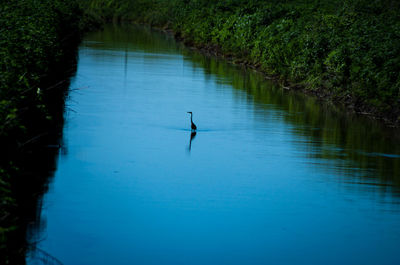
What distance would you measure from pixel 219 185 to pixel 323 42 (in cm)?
1373

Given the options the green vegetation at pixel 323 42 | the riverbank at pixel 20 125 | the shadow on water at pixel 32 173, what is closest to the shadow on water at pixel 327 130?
the green vegetation at pixel 323 42

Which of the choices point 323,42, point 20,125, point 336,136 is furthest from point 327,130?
point 20,125

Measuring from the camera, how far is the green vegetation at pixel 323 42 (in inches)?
832

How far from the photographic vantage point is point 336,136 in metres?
17.9

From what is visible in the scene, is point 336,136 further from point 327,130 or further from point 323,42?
point 323,42

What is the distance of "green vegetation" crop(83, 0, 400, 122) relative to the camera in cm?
2112

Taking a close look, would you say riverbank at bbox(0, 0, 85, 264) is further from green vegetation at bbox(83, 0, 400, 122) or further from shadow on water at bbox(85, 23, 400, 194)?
green vegetation at bbox(83, 0, 400, 122)

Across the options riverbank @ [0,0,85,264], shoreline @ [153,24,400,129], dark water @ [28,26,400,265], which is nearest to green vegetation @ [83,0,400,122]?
shoreline @ [153,24,400,129]

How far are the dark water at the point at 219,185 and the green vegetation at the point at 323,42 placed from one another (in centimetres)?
110

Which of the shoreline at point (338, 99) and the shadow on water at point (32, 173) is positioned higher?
the shoreline at point (338, 99)

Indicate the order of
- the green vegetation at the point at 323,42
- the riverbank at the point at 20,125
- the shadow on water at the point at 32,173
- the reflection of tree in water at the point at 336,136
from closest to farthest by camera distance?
1. the riverbank at the point at 20,125
2. the shadow on water at the point at 32,173
3. the reflection of tree in water at the point at 336,136
4. the green vegetation at the point at 323,42

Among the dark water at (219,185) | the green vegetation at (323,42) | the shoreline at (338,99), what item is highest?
the green vegetation at (323,42)

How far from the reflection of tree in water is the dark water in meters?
0.04

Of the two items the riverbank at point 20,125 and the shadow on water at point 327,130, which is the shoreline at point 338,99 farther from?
the riverbank at point 20,125
